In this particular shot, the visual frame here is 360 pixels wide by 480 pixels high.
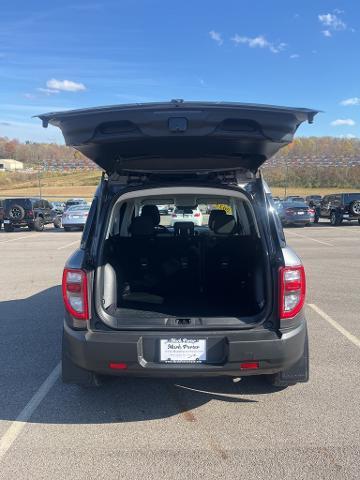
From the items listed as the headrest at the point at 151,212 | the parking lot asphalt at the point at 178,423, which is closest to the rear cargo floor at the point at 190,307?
the parking lot asphalt at the point at 178,423

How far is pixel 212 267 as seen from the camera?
4934 mm

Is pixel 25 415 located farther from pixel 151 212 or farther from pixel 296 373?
pixel 151 212

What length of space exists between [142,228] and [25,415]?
6.93ft

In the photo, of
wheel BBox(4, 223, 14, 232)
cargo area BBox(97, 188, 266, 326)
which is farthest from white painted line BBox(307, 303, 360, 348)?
wheel BBox(4, 223, 14, 232)

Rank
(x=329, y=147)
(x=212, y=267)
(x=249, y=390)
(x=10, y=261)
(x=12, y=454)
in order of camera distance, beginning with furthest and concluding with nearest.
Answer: (x=329, y=147) < (x=10, y=261) < (x=212, y=267) < (x=249, y=390) < (x=12, y=454)

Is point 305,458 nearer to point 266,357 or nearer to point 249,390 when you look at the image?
point 266,357

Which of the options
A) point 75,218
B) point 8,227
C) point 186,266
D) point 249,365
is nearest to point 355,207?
point 75,218

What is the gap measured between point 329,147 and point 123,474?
94.0 metres

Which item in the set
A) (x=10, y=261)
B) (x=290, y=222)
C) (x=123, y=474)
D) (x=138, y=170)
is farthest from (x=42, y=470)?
(x=290, y=222)

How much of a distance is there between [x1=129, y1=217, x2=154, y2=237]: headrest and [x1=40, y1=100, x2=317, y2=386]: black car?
2.29 feet

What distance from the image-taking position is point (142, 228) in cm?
498

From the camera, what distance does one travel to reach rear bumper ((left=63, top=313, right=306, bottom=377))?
11.0ft

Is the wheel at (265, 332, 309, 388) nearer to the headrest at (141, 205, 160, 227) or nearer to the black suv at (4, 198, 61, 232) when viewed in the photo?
the headrest at (141, 205, 160, 227)

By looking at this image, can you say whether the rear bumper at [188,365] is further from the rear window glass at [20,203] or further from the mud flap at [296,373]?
the rear window glass at [20,203]
